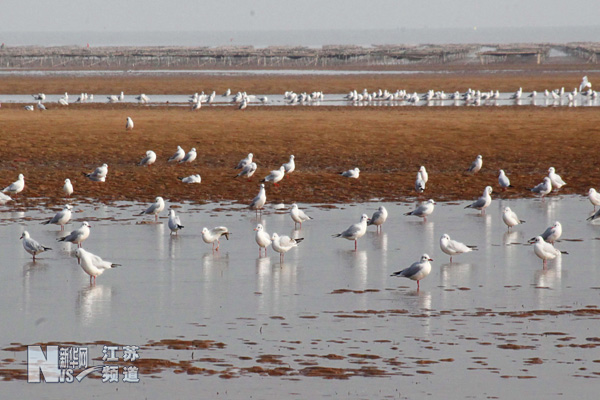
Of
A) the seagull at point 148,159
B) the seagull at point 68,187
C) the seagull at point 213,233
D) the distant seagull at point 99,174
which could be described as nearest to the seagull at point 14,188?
the seagull at point 68,187

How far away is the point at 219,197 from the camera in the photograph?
2638 centimetres

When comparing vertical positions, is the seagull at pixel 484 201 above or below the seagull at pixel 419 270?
above

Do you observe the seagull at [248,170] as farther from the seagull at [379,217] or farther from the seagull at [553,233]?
the seagull at [553,233]

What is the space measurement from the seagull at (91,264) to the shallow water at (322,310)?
25 cm

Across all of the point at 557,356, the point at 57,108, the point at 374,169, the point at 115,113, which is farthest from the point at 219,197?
the point at 57,108

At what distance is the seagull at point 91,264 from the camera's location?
15.6m

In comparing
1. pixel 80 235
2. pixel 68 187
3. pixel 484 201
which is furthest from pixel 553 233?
pixel 68 187

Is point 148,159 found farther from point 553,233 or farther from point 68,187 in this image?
point 553,233

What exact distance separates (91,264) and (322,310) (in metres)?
4.03

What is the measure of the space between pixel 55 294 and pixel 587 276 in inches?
340

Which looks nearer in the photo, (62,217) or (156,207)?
(62,217)

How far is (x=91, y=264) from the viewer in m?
15.7

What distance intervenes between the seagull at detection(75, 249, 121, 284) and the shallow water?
246 millimetres

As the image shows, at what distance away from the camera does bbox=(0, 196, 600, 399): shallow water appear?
10992mm
